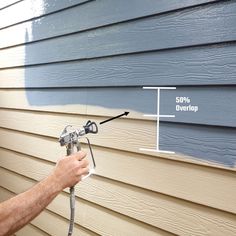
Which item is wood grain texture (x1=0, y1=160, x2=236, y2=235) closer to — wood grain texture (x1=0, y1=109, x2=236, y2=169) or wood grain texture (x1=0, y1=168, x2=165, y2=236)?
wood grain texture (x1=0, y1=168, x2=165, y2=236)

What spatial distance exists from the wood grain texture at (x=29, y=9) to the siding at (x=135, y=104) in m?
0.01

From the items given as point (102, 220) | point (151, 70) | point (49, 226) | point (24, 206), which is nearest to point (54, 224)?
point (49, 226)

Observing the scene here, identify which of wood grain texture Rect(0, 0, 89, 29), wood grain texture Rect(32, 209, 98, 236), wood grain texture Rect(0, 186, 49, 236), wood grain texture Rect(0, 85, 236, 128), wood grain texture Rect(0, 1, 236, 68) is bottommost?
wood grain texture Rect(0, 186, 49, 236)

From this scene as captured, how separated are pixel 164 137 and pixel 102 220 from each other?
2.16 feet

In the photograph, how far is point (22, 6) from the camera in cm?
255

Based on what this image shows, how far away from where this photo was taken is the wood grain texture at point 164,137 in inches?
50.4

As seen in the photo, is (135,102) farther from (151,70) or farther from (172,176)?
(172,176)

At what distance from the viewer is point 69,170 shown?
1423 mm

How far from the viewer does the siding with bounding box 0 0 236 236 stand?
1291mm

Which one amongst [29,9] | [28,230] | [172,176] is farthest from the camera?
[28,230]

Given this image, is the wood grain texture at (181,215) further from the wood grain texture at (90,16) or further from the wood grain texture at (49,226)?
the wood grain texture at (90,16)

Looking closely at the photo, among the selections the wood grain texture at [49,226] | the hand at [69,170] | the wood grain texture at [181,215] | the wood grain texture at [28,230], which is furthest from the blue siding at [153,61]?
the wood grain texture at [28,230]

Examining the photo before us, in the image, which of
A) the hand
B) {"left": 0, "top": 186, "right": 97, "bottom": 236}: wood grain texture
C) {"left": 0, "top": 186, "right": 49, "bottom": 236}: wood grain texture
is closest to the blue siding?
the hand

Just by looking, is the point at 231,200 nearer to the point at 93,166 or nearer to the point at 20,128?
the point at 93,166
